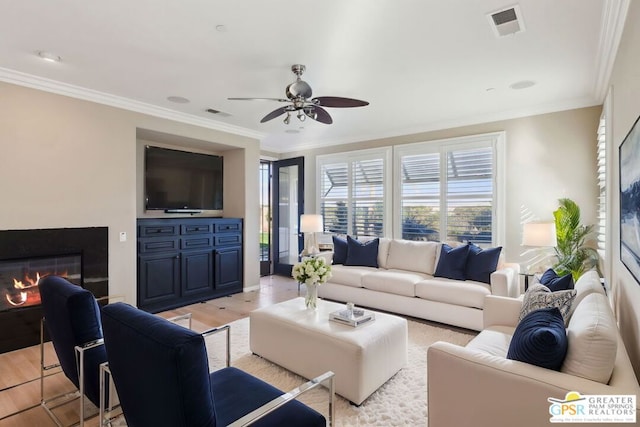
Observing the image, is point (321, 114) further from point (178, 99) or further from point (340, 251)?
point (340, 251)

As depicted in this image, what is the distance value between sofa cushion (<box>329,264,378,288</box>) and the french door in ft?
7.31

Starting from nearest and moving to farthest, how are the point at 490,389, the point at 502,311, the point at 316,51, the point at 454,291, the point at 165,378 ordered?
1. the point at 165,378
2. the point at 490,389
3. the point at 502,311
4. the point at 316,51
5. the point at 454,291

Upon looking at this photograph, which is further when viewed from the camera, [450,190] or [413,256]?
[450,190]

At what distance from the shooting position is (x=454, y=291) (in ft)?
12.6

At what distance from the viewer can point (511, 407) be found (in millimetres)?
1550

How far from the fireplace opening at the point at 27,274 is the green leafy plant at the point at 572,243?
220 inches

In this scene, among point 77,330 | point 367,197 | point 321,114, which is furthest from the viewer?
point 367,197

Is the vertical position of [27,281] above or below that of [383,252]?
below


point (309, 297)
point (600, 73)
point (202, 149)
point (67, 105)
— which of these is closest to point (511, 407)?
point (309, 297)

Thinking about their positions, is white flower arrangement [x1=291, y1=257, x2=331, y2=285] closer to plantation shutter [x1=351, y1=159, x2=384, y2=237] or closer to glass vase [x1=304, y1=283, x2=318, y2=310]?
glass vase [x1=304, y1=283, x2=318, y2=310]

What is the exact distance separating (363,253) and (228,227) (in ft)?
7.34

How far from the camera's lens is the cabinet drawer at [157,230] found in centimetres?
438

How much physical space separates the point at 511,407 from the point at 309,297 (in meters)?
1.93

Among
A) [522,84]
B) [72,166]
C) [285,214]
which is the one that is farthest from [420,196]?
[72,166]
